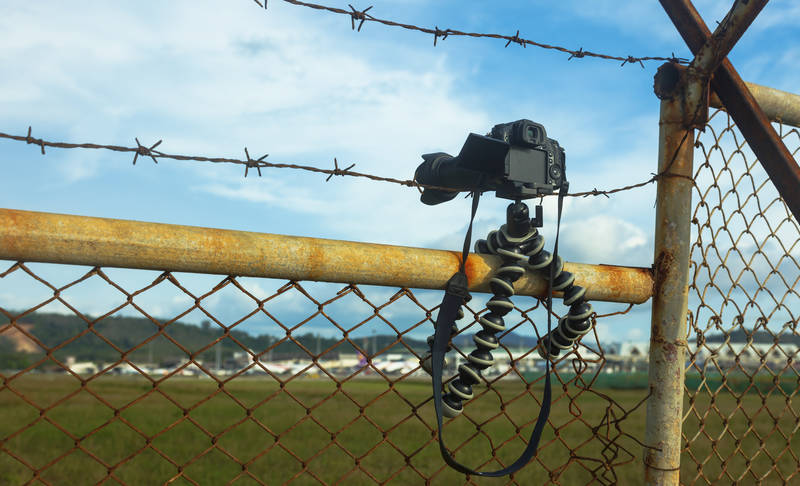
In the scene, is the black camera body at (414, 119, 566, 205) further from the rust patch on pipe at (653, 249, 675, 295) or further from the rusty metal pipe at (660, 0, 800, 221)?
the rusty metal pipe at (660, 0, 800, 221)

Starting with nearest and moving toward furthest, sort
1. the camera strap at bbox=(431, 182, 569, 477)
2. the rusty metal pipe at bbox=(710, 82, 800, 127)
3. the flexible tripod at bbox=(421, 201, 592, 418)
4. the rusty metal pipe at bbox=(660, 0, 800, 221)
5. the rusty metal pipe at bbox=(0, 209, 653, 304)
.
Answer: the rusty metal pipe at bbox=(0, 209, 653, 304)
the camera strap at bbox=(431, 182, 569, 477)
the flexible tripod at bbox=(421, 201, 592, 418)
the rusty metal pipe at bbox=(660, 0, 800, 221)
the rusty metal pipe at bbox=(710, 82, 800, 127)

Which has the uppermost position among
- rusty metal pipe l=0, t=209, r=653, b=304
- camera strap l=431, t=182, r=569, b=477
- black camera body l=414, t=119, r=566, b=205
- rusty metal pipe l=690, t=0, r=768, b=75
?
rusty metal pipe l=690, t=0, r=768, b=75

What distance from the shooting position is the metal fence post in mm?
2213

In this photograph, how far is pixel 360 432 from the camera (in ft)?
69.7

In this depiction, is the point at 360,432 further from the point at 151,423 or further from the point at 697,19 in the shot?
the point at 697,19

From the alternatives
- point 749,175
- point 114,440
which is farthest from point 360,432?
point 749,175

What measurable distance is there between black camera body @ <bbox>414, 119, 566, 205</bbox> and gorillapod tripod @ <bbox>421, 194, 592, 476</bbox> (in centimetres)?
7

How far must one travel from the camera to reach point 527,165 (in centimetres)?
195

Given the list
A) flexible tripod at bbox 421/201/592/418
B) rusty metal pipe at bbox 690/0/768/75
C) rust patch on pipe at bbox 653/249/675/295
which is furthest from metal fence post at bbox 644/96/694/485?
flexible tripod at bbox 421/201/592/418

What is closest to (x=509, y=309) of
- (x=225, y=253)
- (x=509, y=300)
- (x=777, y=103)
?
(x=509, y=300)

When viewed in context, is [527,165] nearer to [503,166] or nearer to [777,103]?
[503,166]

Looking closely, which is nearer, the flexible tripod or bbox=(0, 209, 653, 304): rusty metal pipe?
bbox=(0, 209, 653, 304): rusty metal pipe

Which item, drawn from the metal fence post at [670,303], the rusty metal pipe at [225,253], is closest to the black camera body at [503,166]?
the rusty metal pipe at [225,253]

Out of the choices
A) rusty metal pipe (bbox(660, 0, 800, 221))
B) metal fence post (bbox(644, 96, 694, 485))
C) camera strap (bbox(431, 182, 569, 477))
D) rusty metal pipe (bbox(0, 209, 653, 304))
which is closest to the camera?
rusty metal pipe (bbox(0, 209, 653, 304))
